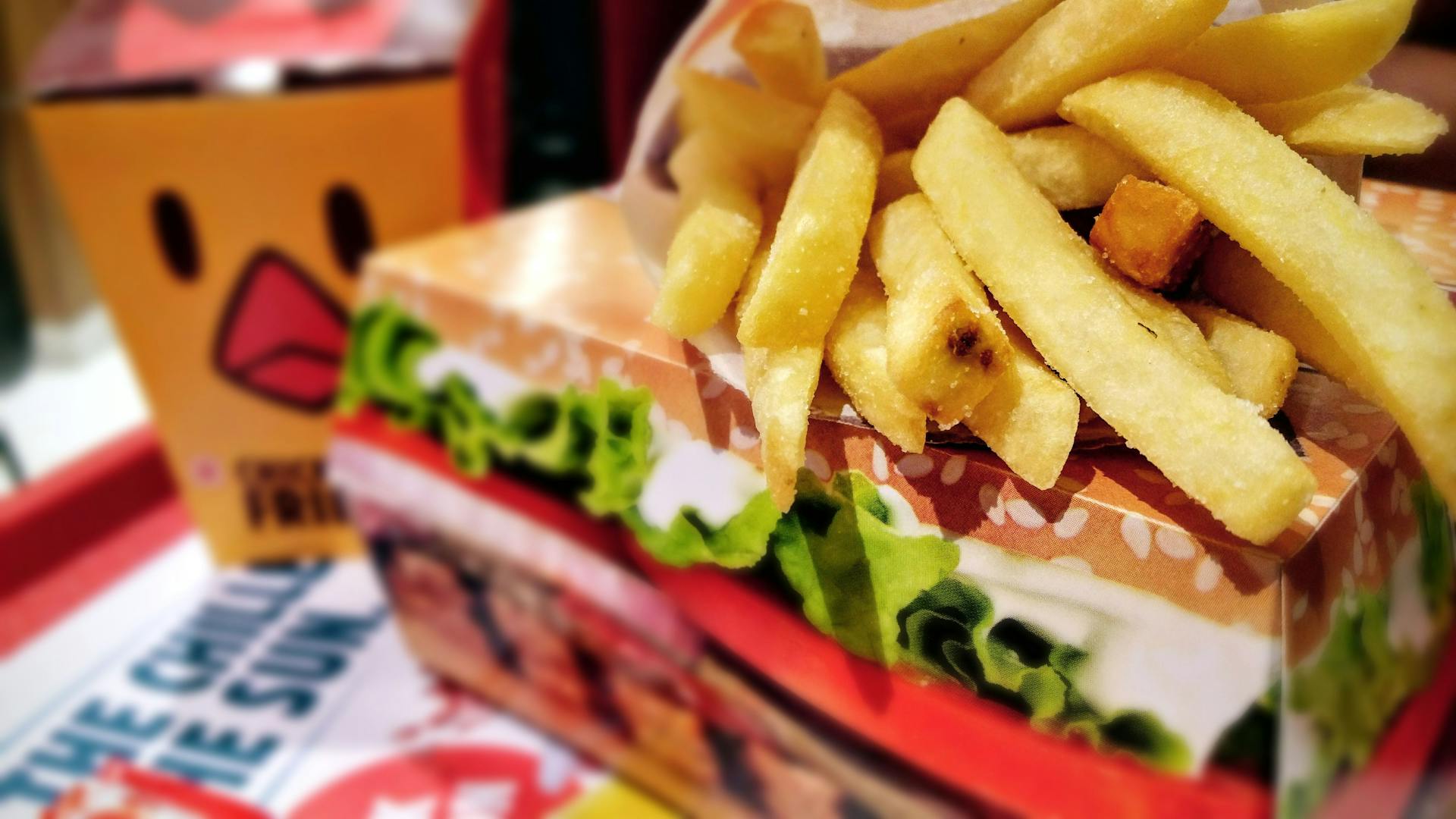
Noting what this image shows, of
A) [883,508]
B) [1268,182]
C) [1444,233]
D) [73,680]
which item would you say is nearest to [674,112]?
[883,508]

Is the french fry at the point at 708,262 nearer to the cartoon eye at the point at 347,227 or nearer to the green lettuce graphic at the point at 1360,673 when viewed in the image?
the green lettuce graphic at the point at 1360,673

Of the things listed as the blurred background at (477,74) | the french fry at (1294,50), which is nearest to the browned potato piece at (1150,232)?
the french fry at (1294,50)

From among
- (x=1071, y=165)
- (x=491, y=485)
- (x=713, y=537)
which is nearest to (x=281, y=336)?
(x=491, y=485)

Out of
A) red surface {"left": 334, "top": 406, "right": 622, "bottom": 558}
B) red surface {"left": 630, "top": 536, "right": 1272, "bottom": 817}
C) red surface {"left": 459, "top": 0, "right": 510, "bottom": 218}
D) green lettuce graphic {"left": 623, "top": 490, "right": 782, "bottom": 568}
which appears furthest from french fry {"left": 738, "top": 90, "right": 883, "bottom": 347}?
red surface {"left": 459, "top": 0, "right": 510, "bottom": 218}

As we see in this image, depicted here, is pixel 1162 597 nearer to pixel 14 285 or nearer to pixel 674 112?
pixel 674 112

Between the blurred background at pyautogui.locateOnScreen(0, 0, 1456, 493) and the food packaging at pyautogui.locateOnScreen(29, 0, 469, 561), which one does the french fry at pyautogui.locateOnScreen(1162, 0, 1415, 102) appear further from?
the food packaging at pyautogui.locateOnScreen(29, 0, 469, 561)

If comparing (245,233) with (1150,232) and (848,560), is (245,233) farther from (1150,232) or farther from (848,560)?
(1150,232)
